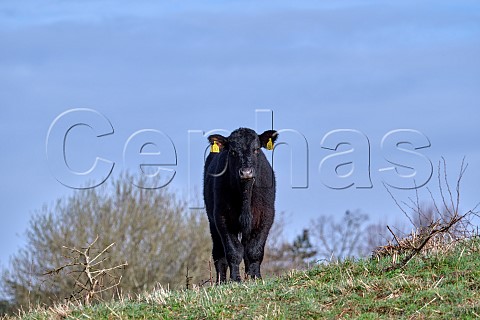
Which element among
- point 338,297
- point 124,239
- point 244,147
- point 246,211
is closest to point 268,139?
point 244,147

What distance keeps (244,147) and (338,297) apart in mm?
5493

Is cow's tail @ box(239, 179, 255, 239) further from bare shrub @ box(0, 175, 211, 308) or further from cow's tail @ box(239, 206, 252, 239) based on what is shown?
bare shrub @ box(0, 175, 211, 308)

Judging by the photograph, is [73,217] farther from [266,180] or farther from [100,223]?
[266,180]

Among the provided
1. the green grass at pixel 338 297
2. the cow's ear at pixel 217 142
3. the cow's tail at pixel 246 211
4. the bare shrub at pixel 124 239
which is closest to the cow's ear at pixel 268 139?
the cow's ear at pixel 217 142

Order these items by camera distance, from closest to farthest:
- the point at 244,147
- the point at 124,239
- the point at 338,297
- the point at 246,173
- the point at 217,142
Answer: the point at 338,297 → the point at 246,173 → the point at 244,147 → the point at 217,142 → the point at 124,239

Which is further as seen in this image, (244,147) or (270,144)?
(270,144)

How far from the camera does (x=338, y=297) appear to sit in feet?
35.8

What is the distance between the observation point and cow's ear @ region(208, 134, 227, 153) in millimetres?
16344

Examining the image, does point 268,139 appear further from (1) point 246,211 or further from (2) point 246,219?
(2) point 246,219

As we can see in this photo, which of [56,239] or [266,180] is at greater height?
[266,180]

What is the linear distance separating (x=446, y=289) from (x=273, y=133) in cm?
623

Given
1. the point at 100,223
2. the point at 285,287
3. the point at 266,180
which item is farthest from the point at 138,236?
the point at 285,287

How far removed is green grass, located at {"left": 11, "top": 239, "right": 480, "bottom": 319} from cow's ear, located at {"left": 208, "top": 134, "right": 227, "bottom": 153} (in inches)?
169

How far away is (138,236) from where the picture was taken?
45062 mm
